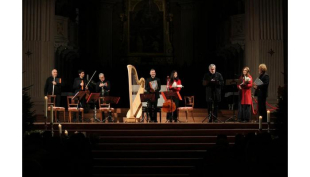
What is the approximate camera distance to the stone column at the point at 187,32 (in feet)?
81.4

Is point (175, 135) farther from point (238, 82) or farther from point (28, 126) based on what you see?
point (28, 126)

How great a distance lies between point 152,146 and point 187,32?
14.1 m

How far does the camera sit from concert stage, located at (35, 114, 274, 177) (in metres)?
10.3

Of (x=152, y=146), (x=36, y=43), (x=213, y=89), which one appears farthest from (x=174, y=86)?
(x=36, y=43)

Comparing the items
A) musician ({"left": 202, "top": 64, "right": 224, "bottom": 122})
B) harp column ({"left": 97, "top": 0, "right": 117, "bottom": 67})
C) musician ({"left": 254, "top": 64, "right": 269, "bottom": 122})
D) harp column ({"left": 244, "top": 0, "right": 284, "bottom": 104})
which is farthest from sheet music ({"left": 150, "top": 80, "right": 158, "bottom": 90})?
harp column ({"left": 97, "top": 0, "right": 117, "bottom": 67})

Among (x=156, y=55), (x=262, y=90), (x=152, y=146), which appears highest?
(x=156, y=55)

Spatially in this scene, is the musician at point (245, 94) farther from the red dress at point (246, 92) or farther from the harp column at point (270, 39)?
the harp column at point (270, 39)

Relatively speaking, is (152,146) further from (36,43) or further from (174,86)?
(36,43)

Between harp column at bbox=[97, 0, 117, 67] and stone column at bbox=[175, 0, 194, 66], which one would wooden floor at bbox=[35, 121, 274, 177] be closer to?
stone column at bbox=[175, 0, 194, 66]

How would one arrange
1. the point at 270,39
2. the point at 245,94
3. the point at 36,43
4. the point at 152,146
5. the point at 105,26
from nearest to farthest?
the point at 152,146 < the point at 245,94 < the point at 270,39 < the point at 36,43 < the point at 105,26

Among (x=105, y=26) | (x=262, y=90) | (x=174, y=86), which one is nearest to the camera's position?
(x=262, y=90)

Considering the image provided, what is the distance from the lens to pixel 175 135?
40.2 ft

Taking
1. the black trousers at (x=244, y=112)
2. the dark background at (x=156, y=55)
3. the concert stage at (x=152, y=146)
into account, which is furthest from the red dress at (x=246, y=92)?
the dark background at (x=156, y=55)

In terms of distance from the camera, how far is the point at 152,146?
38.0ft
